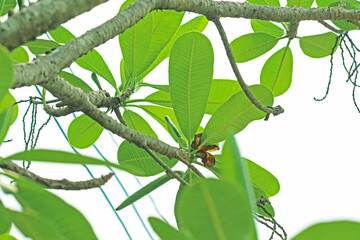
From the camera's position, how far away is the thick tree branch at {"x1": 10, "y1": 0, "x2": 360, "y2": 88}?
1.06ft

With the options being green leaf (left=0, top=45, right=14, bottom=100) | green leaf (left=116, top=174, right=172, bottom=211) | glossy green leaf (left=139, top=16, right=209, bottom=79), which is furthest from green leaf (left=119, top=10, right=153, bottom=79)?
green leaf (left=0, top=45, right=14, bottom=100)

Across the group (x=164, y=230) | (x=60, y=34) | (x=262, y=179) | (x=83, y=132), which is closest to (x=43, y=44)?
(x=60, y=34)

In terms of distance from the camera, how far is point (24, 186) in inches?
10.2

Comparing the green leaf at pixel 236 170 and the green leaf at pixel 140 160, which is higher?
the green leaf at pixel 140 160

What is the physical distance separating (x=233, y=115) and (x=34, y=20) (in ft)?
1.23

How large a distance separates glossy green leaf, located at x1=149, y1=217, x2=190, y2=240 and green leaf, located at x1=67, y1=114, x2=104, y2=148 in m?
0.58

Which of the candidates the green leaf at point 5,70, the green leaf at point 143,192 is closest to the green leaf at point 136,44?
the green leaf at point 143,192

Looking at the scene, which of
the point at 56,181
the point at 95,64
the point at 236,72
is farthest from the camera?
the point at 95,64

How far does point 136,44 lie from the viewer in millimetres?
674

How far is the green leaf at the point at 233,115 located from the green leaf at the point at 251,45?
0.86ft

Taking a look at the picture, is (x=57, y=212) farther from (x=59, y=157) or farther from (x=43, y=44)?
(x=43, y=44)

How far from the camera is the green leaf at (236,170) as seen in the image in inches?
7.8

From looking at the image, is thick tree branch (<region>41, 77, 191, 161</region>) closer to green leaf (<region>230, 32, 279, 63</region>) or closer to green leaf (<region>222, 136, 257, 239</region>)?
green leaf (<region>222, 136, 257, 239</region>)

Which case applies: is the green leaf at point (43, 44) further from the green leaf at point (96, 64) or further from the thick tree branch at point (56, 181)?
the thick tree branch at point (56, 181)
